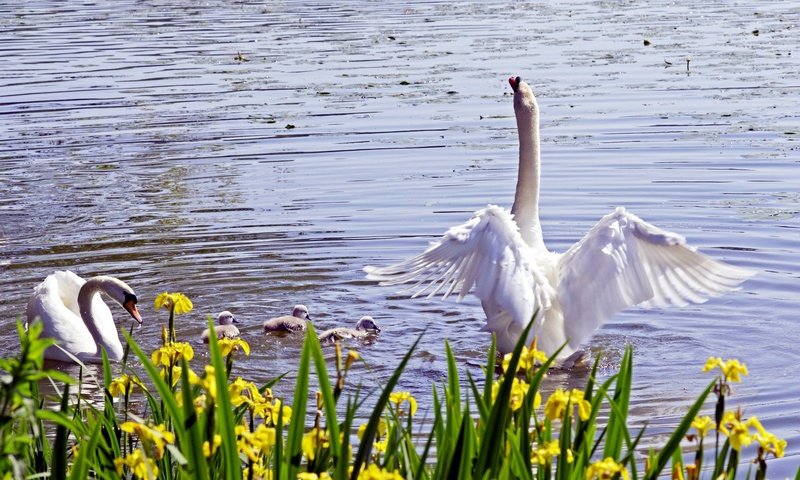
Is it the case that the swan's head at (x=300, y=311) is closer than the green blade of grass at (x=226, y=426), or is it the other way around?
the green blade of grass at (x=226, y=426)

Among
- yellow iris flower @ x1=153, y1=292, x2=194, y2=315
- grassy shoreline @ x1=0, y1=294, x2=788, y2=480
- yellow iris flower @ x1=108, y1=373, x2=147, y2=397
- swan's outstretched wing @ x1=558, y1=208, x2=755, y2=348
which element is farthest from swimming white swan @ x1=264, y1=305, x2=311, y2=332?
grassy shoreline @ x1=0, y1=294, x2=788, y2=480

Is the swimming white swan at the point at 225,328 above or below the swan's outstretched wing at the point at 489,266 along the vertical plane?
below

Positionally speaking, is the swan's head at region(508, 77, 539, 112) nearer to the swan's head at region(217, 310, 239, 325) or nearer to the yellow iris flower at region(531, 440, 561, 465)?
the swan's head at region(217, 310, 239, 325)

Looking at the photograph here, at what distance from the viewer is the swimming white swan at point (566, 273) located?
6117 mm

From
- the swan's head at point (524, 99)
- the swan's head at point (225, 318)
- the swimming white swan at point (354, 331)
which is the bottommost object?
the swimming white swan at point (354, 331)

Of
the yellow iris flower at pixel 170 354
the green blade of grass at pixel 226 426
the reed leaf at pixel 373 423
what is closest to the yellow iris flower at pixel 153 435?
the green blade of grass at pixel 226 426

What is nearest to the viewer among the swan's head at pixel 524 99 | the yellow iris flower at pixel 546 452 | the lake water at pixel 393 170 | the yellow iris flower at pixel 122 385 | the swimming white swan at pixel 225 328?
the yellow iris flower at pixel 546 452

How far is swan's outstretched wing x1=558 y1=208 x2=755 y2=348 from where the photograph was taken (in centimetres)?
629

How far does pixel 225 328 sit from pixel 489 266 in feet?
6.44

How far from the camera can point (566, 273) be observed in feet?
21.1

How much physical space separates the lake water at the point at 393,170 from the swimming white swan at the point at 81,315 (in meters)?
0.20

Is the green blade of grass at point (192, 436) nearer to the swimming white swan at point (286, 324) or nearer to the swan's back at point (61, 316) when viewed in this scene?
the swimming white swan at point (286, 324)

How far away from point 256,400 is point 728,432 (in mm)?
1277

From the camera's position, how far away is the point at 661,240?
20.2 ft
